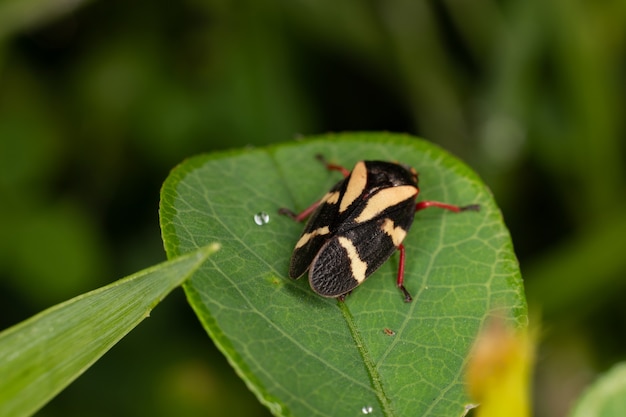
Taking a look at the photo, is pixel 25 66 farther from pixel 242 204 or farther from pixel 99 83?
pixel 242 204

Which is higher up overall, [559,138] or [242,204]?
[242,204]

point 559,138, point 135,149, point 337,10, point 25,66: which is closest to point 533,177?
point 559,138

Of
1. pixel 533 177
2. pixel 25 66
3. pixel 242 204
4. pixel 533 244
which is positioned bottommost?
pixel 533 244

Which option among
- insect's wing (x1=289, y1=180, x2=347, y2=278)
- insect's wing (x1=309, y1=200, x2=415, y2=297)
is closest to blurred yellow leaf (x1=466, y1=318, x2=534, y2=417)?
insect's wing (x1=309, y1=200, x2=415, y2=297)

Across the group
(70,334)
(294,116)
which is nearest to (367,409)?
(70,334)

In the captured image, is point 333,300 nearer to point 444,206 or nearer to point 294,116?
point 444,206

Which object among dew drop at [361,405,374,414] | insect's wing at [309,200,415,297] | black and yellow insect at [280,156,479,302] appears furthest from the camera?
black and yellow insect at [280,156,479,302]

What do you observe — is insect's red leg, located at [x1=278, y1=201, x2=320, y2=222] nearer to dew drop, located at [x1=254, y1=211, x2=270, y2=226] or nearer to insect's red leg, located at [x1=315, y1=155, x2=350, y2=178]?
dew drop, located at [x1=254, y1=211, x2=270, y2=226]

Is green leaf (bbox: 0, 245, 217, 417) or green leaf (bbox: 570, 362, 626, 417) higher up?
green leaf (bbox: 0, 245, 217, 417)
